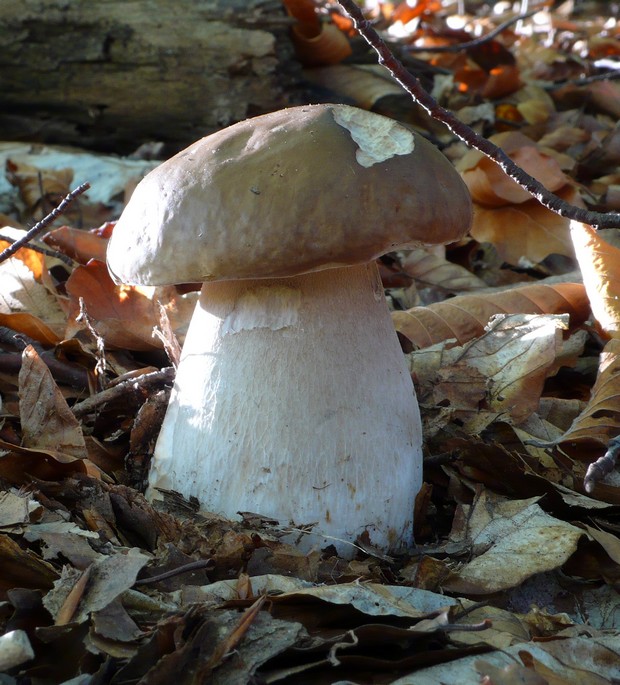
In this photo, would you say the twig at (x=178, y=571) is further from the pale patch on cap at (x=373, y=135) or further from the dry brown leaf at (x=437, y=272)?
the dry brown leaf at (x=437, y=272)

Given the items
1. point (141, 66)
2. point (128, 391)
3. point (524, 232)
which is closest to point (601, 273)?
point (524, 232)

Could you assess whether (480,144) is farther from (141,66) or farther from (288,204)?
(141,66)

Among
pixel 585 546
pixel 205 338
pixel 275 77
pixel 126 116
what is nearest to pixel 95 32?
pixel 126 116

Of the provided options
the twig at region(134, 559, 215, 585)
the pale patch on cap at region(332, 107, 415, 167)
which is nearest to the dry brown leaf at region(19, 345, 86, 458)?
the twig at region(134, 559, 215, 585)

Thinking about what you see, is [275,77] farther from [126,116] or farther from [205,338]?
[205,338]

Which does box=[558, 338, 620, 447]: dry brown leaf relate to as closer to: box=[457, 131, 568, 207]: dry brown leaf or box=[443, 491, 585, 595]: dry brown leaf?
box=[443, 491, 585, 595]: dry brown leaf

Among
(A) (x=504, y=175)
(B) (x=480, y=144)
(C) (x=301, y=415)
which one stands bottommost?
(A) (x=504, y=175)

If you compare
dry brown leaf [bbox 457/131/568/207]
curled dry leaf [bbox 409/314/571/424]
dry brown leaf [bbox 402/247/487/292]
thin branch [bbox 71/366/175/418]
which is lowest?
dry brown leaf [bbox 402/247/487/292]
